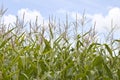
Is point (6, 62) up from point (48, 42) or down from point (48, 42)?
down

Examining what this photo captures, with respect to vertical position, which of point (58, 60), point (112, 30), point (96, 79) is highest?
point (112, 30)

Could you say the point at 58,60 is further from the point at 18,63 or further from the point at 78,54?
the point at 18,63

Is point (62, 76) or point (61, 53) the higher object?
point (61, 53)

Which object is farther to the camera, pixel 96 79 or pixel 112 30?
pixel 112 30

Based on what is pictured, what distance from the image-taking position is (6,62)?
4465 millimetres

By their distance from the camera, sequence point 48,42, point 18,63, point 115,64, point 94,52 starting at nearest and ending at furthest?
point 18,63 < point 48,42 < point 115,64 < point 94,52

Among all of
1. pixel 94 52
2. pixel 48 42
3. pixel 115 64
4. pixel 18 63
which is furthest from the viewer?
pixel 94 52

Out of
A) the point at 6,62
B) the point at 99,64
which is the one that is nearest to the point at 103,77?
the point at 99,64

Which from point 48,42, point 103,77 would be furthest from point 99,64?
point 48,42

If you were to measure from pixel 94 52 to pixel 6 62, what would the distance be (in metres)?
1.78

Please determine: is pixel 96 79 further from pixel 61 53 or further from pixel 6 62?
pixel 6 62

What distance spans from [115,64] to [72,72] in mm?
1043

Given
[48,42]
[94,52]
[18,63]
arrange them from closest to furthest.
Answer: [18,63] < [48,42] < [94,52]

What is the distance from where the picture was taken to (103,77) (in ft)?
14.2
